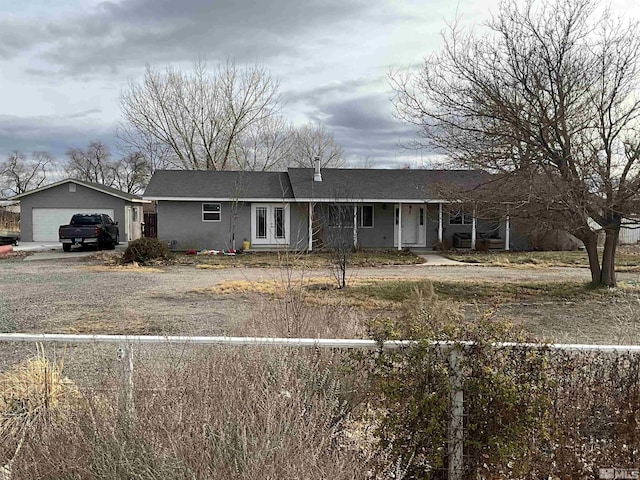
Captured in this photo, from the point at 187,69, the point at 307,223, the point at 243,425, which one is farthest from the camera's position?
the point at 187,69

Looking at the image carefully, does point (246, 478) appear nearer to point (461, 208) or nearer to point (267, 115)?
point (461, 208)

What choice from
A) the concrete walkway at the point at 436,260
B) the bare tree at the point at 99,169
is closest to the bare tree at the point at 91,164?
the bare tree at the point at 99,169

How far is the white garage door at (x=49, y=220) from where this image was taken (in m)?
31.5

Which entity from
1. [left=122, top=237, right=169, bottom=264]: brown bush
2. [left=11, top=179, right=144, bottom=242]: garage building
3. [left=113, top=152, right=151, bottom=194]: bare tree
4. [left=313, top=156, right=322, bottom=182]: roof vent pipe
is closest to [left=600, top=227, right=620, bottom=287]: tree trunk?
[left=122, top=237, right=169, bottom=264]: brown bush

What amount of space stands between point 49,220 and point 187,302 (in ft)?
77.0

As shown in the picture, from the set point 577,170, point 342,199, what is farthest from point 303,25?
point 342,199

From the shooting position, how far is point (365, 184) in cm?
2694

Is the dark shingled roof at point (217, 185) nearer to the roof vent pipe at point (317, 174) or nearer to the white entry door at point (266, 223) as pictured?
the white entry door at point (266, 223)

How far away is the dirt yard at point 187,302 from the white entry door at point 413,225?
7.88 meters

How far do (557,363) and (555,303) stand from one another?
30.3 feet

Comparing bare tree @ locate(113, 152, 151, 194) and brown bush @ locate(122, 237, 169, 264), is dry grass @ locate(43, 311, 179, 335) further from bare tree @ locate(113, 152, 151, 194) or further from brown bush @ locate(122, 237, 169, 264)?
bare tree @ locate(113, 152, 151, 194)

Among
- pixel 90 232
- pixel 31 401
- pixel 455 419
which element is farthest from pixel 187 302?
pixel 90 232

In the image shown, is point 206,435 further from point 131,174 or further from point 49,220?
point 131,174

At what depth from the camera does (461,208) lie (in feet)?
44.0
